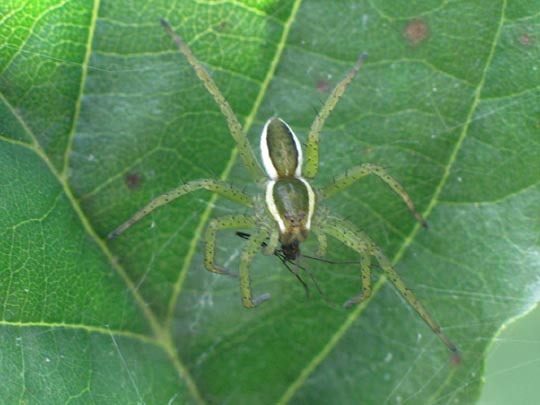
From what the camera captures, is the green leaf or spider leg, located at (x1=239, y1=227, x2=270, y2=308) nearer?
the green leaf

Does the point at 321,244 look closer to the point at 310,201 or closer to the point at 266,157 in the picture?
the point at 310,201

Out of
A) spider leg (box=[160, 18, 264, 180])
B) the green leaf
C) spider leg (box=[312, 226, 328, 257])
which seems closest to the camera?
the green leaf

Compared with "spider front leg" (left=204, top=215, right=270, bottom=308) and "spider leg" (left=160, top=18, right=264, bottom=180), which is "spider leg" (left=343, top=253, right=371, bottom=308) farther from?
"spider leg" (left=160, top=18, right=264, bottom=180)

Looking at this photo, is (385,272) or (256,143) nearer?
(385,272)

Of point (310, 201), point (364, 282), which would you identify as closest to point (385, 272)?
point (364, 282)

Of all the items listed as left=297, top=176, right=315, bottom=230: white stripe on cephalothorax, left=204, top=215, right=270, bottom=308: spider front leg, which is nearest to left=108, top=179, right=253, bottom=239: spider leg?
left=204, top=215, right=270, bottom=308: spider front leg

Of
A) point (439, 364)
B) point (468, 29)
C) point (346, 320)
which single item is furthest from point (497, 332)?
point (468, 29)
